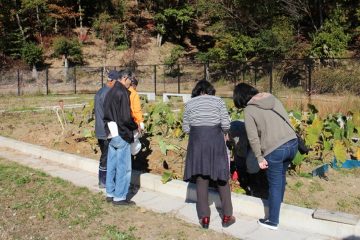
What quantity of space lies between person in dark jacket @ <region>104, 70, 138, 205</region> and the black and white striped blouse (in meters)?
1.05

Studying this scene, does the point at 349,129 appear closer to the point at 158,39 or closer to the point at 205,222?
the point at 205,222

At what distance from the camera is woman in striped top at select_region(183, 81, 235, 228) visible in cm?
487

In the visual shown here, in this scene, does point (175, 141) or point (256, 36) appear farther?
point (256, 36)

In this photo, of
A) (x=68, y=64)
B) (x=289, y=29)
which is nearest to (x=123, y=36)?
(x=68, y=64)

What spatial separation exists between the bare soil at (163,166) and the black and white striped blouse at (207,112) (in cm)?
149

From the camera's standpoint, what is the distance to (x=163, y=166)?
744 cm

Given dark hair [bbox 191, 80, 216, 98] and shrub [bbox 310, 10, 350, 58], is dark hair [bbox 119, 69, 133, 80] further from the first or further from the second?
shrub [bbox 310, 10, 350, 58]

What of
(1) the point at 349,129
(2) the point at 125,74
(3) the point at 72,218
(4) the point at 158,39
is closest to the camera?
(3) the point at 72,218

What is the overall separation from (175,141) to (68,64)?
3362 centimetres

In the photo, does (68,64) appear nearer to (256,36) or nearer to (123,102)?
(256,36)

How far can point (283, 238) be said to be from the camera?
4.71 m

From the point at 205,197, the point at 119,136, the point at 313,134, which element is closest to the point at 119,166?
the point at 119,136

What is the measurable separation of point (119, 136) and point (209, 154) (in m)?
1.37

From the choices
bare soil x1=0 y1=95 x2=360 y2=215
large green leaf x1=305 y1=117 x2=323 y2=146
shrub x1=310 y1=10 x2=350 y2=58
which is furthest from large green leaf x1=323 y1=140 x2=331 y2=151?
shrub x1=310 y1=10 x2=350 y2=58
